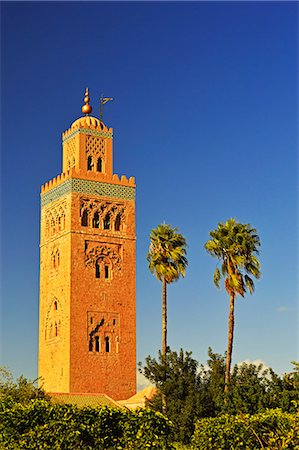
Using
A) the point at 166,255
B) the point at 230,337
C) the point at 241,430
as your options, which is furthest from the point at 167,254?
the point at 241,430

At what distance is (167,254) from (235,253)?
5.30 m

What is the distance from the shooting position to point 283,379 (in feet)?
114

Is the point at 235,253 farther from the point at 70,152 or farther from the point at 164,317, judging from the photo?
the point at 70,152

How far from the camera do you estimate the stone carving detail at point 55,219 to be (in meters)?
52.8

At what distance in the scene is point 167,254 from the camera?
45344 mm

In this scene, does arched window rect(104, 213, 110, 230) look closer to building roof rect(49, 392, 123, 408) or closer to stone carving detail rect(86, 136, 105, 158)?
stone carving detail rect(86, 136, 105, 158)

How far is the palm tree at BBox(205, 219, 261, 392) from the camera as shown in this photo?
1604 inches

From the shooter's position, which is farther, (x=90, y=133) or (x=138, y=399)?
(x=90, y=133)

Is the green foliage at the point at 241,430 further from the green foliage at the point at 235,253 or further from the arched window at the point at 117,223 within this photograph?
the arched window at the point at 117,223

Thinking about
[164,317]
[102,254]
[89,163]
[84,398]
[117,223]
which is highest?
[89,163]

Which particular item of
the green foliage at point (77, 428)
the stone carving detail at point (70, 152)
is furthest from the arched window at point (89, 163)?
the green foliage at point (77, 428)

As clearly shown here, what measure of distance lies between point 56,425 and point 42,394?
19.2m

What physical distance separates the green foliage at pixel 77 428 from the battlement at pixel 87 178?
1146 inches

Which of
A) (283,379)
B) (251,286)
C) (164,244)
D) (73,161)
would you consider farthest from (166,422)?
(73,161)
